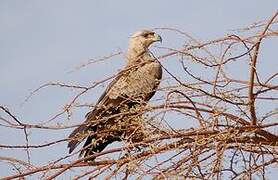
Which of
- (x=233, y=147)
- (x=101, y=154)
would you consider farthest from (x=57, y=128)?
(x=233, y=147)

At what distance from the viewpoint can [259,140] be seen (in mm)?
2613

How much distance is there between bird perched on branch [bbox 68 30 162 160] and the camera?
275 cm

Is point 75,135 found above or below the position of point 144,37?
below

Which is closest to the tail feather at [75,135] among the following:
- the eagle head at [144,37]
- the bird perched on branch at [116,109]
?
the bird perched on branch at [116,109]

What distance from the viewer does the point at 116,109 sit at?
314 cm

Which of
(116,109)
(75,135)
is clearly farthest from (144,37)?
(75,135)

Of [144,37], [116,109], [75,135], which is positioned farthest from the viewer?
[144,37]

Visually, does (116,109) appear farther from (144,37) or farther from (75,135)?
(144,37)

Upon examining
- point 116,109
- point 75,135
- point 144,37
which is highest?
point 144,37

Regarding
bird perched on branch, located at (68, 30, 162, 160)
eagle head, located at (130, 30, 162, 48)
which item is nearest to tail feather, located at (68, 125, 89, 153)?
bird perched on branch, located at (68, 30, 162, 160)

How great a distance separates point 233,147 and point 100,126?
0.66 metres

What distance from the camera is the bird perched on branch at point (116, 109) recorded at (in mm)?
2748

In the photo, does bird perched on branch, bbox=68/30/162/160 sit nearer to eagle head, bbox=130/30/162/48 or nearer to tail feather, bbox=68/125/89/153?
tail feather, bbox=68/125/89/153

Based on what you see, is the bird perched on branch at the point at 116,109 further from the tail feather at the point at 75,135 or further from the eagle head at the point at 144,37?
the eagle head at the point at 144,37
